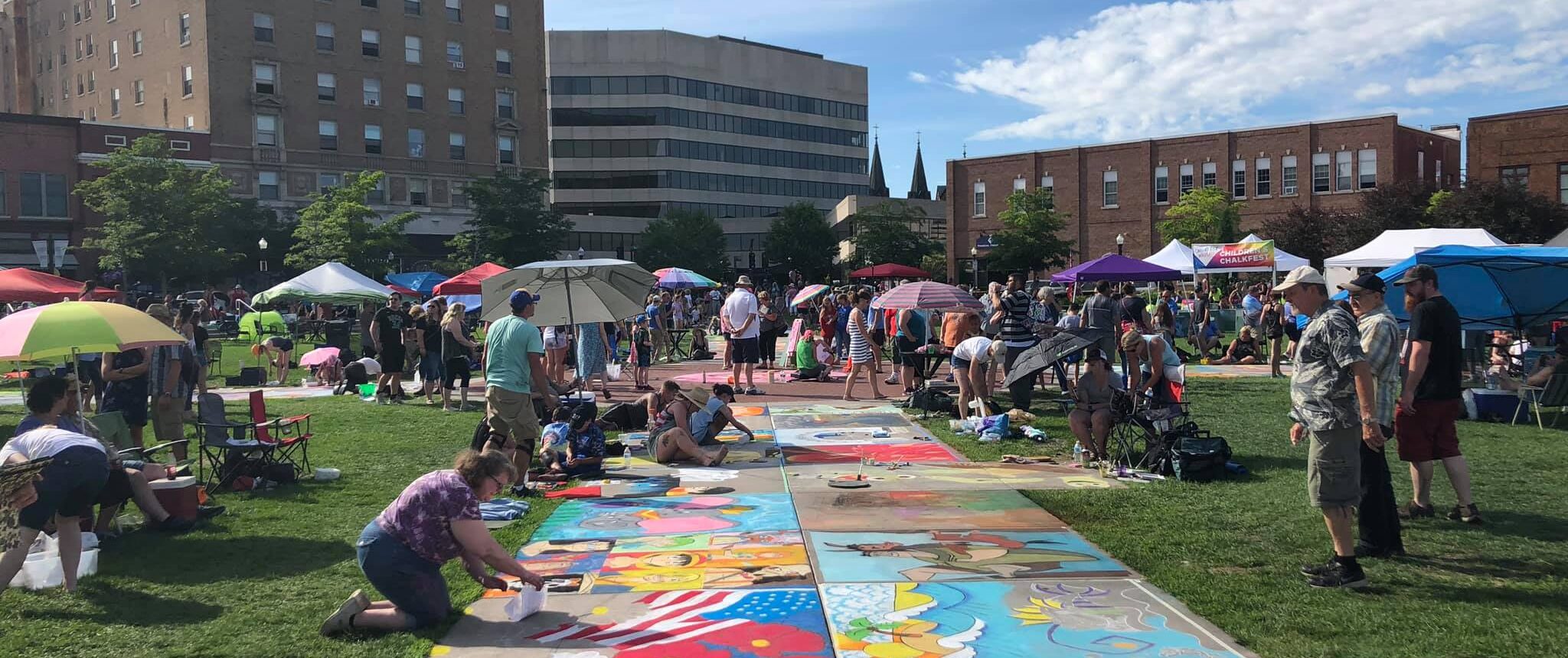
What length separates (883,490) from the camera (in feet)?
31.1

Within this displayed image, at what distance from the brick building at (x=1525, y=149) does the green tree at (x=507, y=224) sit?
4578 cm

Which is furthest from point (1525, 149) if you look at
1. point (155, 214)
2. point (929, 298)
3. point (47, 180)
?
point (47, 180)

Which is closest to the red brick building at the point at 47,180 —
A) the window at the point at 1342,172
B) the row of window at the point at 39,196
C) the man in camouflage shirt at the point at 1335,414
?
the row of window at the point at 39,196

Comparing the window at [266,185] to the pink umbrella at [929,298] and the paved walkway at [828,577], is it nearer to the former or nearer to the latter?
the pink umbrella at [929,298]

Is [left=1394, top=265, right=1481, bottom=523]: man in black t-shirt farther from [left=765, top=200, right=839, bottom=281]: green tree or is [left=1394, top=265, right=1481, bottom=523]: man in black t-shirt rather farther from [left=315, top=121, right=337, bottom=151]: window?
[left=765, top=200, right=839, bottom=281]: green tree

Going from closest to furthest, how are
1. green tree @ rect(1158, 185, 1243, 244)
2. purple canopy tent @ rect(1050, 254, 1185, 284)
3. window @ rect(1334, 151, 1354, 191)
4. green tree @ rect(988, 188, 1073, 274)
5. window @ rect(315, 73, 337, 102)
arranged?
1. purple canopy tent @ rect(1050, 254, 1185, 284)
2. green tree @ rect(1158, 185, 1243, 244)
3. window @ rect(1334, 151, 1354, 191)
4. green tree @ rect(988, 188, 1073, 274)
5. window @ rect(315, 73, 337, 102)

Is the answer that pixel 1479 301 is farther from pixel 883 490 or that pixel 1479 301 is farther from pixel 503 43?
pixel 503 43

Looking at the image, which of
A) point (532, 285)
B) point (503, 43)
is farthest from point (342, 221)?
point (532, 285)

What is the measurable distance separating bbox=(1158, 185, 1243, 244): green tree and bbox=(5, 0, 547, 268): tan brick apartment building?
1541 inches

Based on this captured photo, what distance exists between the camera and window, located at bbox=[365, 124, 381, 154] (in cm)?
6309

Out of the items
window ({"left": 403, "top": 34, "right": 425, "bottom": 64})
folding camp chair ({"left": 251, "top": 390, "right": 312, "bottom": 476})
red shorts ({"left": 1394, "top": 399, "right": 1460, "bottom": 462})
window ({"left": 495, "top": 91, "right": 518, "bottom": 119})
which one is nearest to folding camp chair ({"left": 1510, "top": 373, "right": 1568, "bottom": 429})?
red shorts ({"left": 1394, "top": 399, "right": 1460, "bottom": 462})

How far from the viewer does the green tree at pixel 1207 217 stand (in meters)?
53.1

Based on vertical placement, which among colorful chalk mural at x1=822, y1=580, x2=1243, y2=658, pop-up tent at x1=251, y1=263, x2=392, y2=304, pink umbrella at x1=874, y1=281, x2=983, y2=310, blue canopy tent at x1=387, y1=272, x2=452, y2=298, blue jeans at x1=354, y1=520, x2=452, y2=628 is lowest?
colorful chalk mural at x1=822, y1=580, x2=1243, y2=658

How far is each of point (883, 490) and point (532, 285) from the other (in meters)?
5.89
